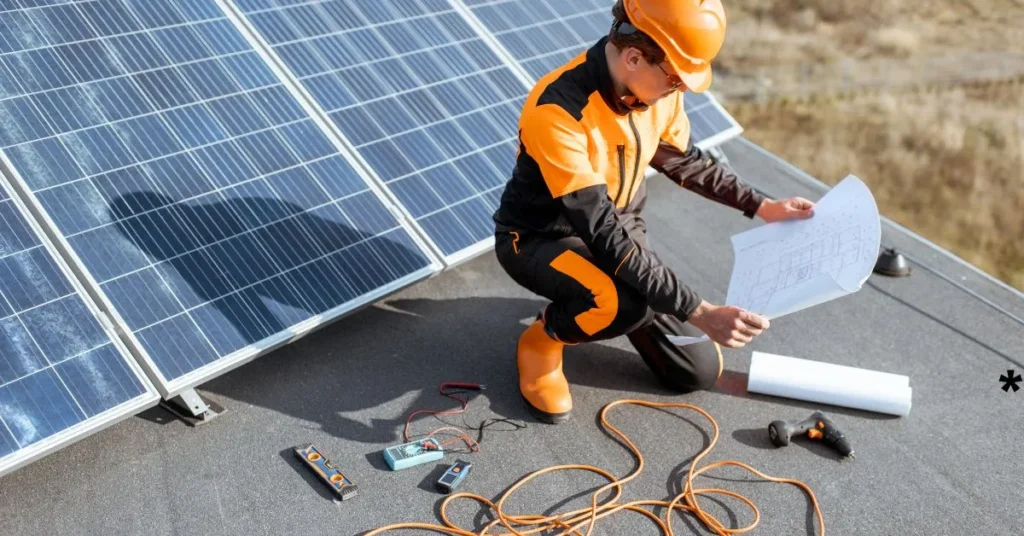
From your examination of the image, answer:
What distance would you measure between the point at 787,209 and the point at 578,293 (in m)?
1.02

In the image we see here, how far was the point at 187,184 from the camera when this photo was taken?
4.25m

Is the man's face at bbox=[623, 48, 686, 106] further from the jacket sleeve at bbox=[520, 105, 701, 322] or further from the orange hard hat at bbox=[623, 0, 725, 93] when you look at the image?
the jacket sleeve at bbox=[520, 105, 701, 322]

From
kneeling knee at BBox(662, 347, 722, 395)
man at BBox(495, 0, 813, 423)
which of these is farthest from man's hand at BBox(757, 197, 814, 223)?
kneeling knee at BBox(662, 347, 722, 395)

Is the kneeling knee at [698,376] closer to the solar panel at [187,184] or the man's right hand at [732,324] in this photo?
the man's right hand at [732,324]

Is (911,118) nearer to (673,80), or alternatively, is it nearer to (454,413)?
(673,80)

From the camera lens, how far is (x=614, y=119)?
12.5 feet

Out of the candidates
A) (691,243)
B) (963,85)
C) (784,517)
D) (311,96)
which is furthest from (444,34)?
(963,85)

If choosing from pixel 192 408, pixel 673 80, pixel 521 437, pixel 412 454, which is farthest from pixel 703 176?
pixel 192 408

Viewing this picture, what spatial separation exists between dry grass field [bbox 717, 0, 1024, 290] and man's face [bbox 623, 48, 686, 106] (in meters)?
4.69

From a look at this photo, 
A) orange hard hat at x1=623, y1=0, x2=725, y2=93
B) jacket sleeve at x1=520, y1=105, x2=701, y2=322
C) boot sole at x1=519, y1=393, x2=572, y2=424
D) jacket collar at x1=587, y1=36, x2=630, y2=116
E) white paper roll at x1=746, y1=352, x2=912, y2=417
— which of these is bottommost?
white paper roll at x1=746, y1=352, x2=912, y2=417

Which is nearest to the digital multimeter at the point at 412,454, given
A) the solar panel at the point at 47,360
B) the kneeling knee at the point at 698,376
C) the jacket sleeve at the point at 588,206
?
the solar panel at the point at 47,360

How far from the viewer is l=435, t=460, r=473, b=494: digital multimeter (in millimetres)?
3738

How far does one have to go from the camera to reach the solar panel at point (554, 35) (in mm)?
5863

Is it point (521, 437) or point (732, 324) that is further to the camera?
point (521, 437)
